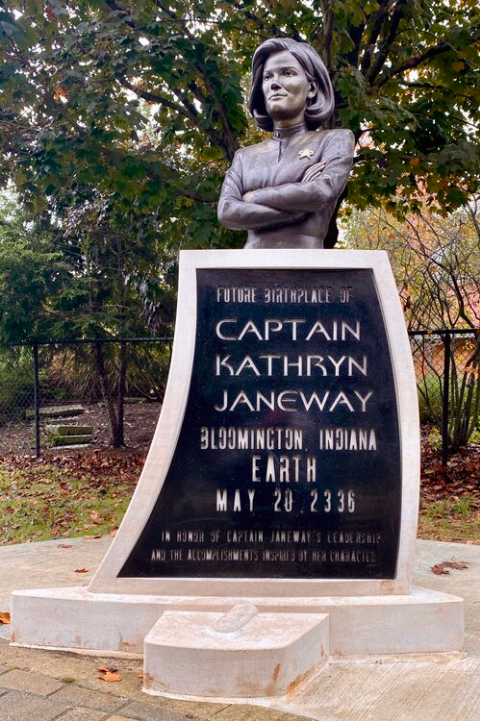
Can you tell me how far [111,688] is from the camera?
337 centimetres

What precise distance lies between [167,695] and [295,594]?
95 cm

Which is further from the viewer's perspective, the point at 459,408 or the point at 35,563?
Result: the point at 459,408

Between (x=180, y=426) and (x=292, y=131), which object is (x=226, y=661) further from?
(x=292, y=131)

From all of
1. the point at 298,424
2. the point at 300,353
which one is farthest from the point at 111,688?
the point at 300,353

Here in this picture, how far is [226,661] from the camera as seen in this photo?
10.8 feet

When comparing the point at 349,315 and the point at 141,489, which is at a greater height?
the point at 349,315

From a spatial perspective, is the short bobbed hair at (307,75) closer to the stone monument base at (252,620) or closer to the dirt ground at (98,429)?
the stone monument base at (252,620)

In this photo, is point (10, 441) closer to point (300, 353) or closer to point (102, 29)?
point (102, 29)

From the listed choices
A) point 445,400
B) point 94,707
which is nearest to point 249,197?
point 94,707

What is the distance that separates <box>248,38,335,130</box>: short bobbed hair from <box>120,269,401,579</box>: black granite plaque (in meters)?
1.11

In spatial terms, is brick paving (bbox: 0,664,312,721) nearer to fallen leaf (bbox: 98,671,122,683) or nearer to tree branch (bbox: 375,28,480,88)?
fallen leaf (bbox: 98,671,122,683)

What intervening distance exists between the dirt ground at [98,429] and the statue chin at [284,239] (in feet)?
26.7

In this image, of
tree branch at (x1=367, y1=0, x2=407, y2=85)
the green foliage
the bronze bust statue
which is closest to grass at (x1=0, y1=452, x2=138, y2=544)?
the green foliage

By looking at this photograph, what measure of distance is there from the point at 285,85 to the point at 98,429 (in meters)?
9.54
